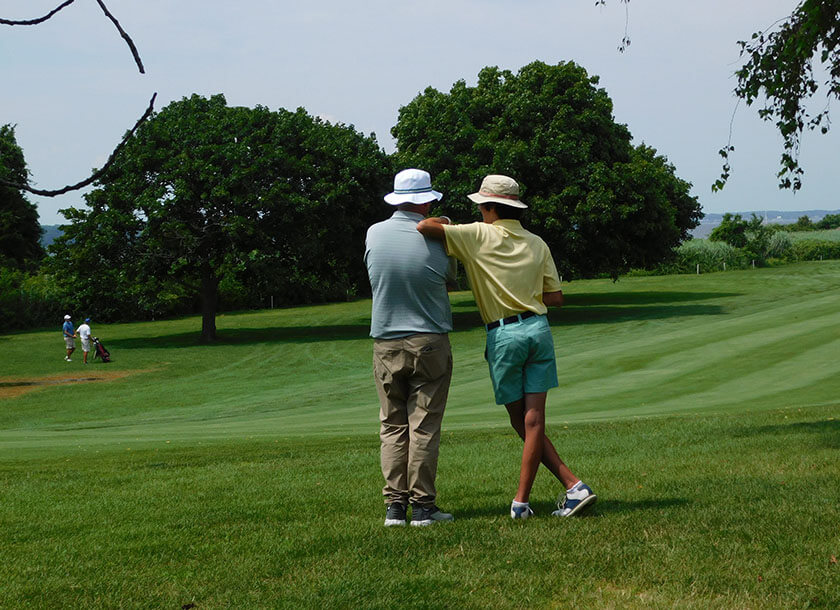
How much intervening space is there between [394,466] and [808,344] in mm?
20848

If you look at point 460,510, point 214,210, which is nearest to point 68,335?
point 214,210

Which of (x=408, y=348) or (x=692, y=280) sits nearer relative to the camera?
(x=408, y=348)

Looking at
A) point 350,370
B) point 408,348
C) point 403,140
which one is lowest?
point 350,370

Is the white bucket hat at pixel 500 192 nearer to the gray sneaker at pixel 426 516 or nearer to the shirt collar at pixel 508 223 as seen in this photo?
the shirt collar at pixel 508 223

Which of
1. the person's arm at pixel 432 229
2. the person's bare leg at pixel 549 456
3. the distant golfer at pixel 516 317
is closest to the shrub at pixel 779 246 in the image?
the person's bare leg at pixel 549 456

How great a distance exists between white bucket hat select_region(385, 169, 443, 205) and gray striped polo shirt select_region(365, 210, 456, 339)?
0.15 metres

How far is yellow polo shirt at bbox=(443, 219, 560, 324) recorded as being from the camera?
19.3 feet

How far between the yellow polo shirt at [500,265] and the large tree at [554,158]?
34.6m

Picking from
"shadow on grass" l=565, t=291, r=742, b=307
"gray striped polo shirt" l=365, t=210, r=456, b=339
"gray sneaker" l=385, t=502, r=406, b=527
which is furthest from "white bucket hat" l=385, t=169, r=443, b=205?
"shadow on grass" l=565, t=291, r=742, b=307

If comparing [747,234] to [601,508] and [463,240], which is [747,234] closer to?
[601,508]

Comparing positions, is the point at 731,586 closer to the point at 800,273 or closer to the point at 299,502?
the point at 299,502

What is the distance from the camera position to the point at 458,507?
21.2 feet

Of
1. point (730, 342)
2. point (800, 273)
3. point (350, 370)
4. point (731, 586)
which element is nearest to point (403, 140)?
point (350, 370)

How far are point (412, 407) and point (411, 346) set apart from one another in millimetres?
415
